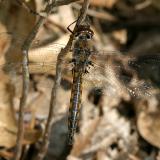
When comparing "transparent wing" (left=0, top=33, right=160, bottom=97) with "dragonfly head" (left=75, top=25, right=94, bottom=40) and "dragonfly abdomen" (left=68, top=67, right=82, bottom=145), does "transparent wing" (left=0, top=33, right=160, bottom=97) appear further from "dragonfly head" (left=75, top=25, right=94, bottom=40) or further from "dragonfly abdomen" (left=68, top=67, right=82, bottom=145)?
"dragonfly head" (left=75, top=25, right=94, bottom=40)

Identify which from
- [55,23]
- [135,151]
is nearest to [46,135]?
[135,151]

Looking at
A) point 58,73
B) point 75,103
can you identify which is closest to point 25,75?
point 58,73

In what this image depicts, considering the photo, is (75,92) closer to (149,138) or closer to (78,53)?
(78,53)

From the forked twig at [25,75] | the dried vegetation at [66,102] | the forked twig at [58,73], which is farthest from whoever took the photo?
the dried vegetation at [66,102]

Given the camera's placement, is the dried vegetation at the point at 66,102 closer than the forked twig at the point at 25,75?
No

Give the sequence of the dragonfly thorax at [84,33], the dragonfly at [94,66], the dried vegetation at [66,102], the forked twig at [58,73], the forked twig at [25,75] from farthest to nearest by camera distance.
A: the dried vegetation at [66,102] → the dragonfly at [94,66] → the dragonfly thorax at [84,33] → the forked twig at [25,75] → the forked twig at [58,73]

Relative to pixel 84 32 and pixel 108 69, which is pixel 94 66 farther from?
pixel 84 32

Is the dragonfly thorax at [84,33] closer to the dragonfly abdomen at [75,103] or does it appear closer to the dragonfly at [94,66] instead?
the dragonfly at [94,66]

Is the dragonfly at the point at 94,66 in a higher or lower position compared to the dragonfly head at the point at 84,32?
lower

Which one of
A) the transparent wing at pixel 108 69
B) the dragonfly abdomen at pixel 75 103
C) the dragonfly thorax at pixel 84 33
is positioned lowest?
the dragonfly abdomen at pixel 75 103

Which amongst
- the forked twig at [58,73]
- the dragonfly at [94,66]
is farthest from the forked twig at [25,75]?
the dragonfly at [94,66]
